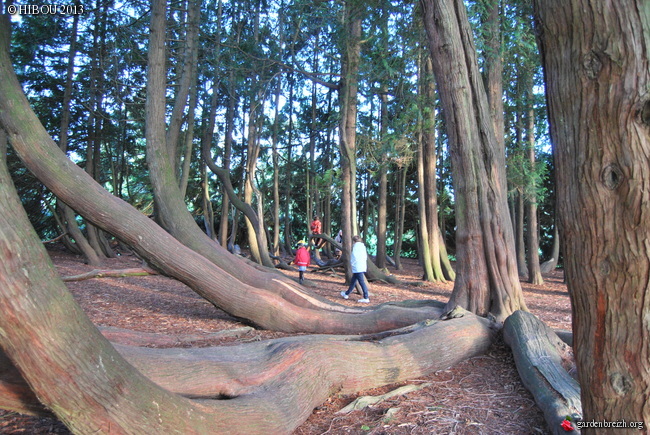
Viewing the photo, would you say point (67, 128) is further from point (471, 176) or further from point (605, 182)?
point (605, 182)

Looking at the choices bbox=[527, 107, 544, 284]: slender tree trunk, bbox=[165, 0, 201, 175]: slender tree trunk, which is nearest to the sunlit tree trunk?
bbox=[165, 0, 201, 175]: slender tree trunk

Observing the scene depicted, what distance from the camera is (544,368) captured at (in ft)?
15.3

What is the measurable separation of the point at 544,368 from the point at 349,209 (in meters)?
9.43

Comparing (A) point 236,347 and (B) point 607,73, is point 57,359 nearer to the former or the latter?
(A) point 236,347

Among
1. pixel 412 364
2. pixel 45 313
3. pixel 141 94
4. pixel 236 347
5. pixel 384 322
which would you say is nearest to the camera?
pixel 45 313

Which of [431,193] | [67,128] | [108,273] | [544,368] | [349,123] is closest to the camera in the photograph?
[544,368]

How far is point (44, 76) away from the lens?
52.0 feet

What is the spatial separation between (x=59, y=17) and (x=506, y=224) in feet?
46.4

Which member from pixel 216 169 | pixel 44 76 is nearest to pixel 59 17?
pixel 44 76

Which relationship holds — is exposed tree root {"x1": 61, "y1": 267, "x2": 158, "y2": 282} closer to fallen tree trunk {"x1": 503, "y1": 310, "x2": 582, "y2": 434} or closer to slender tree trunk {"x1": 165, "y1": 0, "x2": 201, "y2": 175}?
slender tree trunk {"x1": 165, "y1": 0, "x2": 201, "y2": 175}

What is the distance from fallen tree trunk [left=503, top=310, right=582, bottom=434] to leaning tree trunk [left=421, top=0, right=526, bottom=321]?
0.99 m

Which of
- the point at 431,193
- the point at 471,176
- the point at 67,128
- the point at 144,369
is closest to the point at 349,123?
the point at 431,193

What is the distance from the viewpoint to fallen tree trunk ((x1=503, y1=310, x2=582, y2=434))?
148 inches

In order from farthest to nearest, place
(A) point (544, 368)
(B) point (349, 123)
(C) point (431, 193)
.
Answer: (C) point (431, 193), (B) point (349, 123), (A) point (544, 368)
